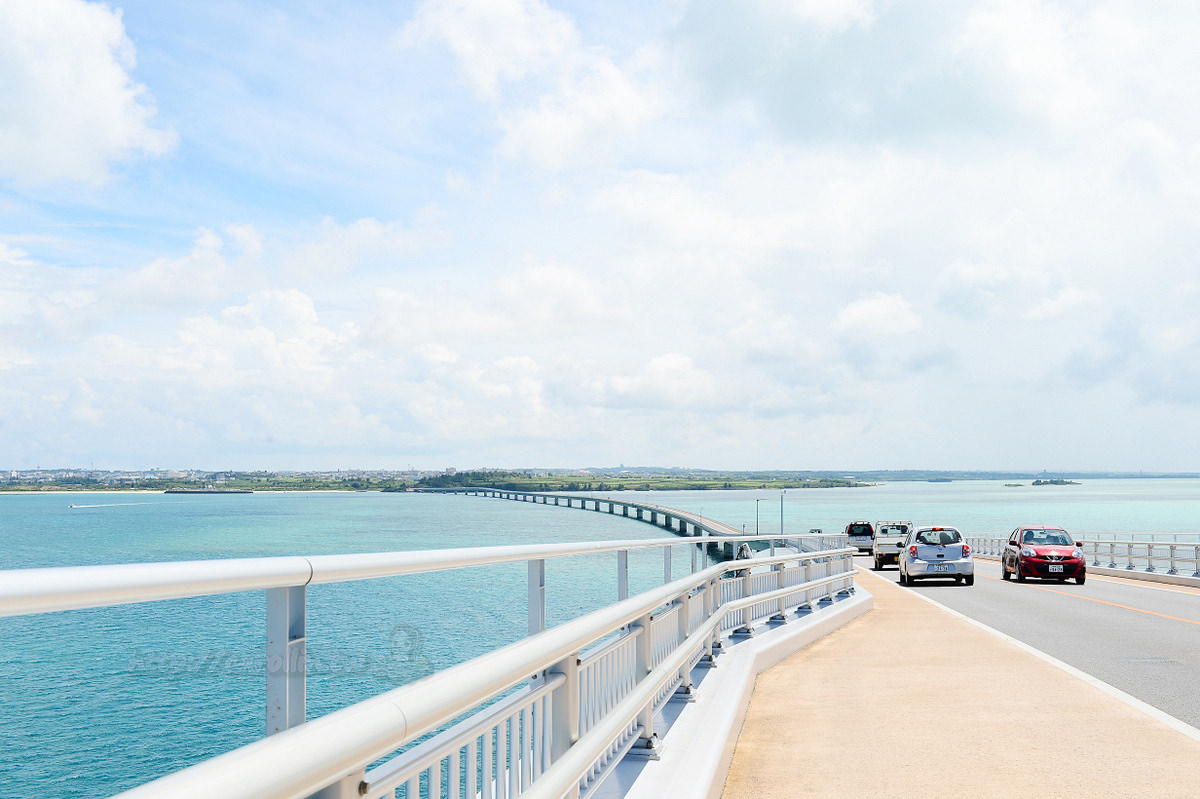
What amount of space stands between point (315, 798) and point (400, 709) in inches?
11.1

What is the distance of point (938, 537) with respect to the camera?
28.5m

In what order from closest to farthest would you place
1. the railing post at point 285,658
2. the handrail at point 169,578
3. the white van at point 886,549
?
the handrail at point 169,578 < the railing post at point 285,658 < the white van at point 886,549

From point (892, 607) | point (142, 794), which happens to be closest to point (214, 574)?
point (142, 794)

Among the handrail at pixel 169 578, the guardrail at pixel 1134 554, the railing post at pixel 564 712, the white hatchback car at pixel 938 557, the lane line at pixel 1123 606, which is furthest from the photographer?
the guardrail at pixel 1134 554

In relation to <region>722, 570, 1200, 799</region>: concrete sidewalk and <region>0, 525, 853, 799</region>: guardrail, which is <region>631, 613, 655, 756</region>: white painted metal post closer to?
<region>0, 525, 853, 799</region>: guardrail

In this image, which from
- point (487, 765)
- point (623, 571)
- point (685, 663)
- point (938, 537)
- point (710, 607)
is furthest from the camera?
point (938, 537)

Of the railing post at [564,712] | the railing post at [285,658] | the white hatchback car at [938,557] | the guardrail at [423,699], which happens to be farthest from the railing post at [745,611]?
the white hatchback car at [938,557]

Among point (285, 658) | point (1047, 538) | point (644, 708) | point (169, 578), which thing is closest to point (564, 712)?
point (644, 708)

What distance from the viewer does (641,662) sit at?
21.1ft

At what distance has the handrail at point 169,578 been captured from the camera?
1.49 metres

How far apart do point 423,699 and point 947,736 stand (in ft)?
23.6

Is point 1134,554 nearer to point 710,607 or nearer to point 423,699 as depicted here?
point 710,607

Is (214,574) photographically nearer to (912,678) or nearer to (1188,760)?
(1188,760)

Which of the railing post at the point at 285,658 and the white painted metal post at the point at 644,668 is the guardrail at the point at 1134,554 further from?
the railing post at the point at 285,658
